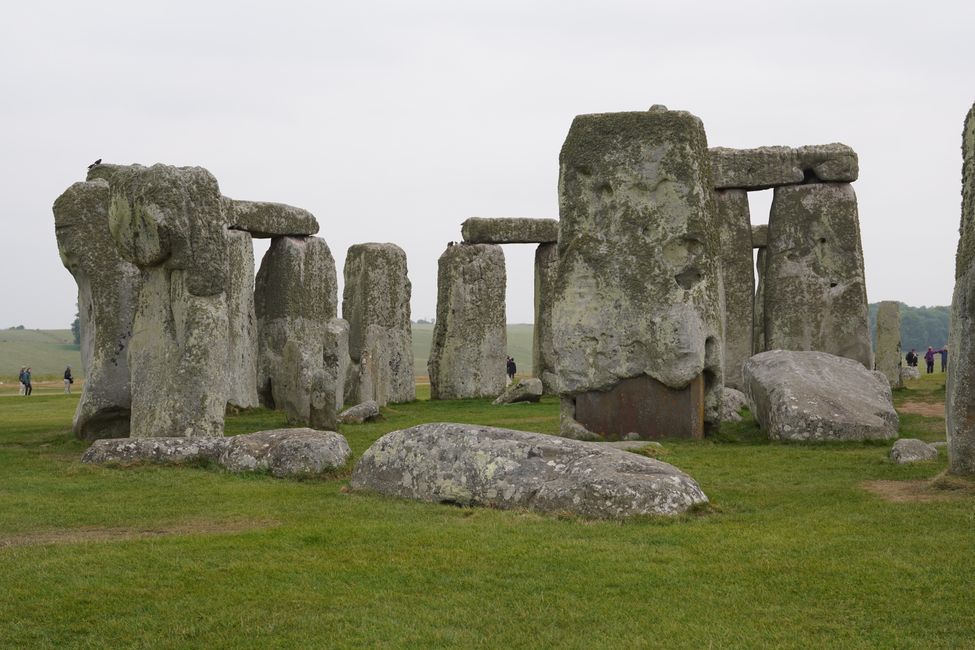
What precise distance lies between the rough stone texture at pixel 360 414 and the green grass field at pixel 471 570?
25.8 ft

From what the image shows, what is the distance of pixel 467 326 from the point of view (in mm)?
27672

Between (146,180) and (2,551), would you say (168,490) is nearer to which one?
(2,551)

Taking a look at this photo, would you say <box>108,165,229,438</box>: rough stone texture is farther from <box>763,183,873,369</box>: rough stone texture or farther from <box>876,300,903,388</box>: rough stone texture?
<box>876,300,903,388</box>: rough stone texture

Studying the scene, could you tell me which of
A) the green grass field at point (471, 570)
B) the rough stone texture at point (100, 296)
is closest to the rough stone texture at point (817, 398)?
the green grass field at point (471, 570)

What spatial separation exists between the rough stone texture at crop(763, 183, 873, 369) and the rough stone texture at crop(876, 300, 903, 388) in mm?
4420

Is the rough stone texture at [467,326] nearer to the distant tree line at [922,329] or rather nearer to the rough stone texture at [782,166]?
the rough stone texture at [782,166]

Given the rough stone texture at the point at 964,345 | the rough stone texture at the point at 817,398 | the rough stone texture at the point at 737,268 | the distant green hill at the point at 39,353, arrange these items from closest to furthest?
the rough stone texture at the point at 964,345
the rough stone texture at the point at 817,398
the rough stone texture at the point at 737,268
the distant green hill at the point at 39,353

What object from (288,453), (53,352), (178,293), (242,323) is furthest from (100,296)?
(53,352)

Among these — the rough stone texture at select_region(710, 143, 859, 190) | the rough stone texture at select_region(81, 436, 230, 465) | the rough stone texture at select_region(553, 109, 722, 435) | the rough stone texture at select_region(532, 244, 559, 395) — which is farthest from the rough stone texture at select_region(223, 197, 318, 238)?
the rough stone texture at select_region(81, 436, 230, 465)

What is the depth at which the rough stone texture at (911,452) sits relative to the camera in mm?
12391

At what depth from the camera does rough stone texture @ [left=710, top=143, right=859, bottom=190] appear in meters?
24.4

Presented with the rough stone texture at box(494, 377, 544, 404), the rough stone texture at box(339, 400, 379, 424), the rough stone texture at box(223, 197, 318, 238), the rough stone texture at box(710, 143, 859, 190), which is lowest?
the rough stone texture at box(339, 400, 379, 424)

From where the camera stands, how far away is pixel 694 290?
15562 millimetres

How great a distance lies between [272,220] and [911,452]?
13894mm
